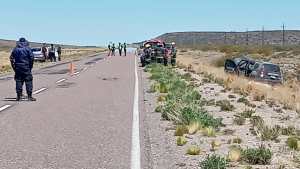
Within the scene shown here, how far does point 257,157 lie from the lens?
873cm

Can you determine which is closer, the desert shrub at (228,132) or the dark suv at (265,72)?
the desert shrub at (228,132)

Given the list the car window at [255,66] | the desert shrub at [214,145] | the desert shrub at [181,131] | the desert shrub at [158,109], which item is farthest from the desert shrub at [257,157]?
the car window at [255,66]

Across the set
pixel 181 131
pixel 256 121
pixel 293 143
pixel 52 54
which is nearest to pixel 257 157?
pixel 293 143

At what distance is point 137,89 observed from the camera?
22922 mm

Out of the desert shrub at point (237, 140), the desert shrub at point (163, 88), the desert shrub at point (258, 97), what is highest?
the desert shrub at point (237, 140)

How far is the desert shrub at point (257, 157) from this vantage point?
28.5 feet

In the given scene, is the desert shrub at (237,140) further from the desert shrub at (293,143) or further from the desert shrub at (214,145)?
the desert shrub at (293,143)

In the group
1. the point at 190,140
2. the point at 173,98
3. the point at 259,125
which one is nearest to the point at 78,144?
the point at 190,140

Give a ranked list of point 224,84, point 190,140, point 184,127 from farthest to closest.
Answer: point 224,84 < point 184,127 < point 190,140

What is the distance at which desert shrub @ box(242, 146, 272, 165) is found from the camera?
8.69 metres

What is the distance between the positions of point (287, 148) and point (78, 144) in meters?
3.45

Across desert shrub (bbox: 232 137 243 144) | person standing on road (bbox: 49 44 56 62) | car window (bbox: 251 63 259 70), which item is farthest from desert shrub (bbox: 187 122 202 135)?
person standing on road (bbox: 49 44 56 62)

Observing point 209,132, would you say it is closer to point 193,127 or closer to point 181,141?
point 193,127

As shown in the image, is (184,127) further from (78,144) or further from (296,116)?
(296,116)
